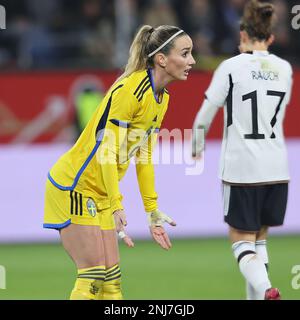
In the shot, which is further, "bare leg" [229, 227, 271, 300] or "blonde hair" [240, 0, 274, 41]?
"blonde hair" [240, 0, 274, 41]

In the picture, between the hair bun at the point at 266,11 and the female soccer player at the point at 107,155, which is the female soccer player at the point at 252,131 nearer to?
the hair bun at the point at 266,11

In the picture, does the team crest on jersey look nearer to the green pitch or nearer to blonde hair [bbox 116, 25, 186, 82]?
blonde hair [bbox 116, 25, 186, 82]

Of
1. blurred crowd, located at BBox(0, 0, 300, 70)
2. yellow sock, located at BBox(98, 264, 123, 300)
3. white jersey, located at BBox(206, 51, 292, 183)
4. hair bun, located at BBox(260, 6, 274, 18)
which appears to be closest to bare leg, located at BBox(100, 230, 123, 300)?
yellow sock, located at BBox(98, 264, 123, 300)

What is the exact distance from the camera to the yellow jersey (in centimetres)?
614

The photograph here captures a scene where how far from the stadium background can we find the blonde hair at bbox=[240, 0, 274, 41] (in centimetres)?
270

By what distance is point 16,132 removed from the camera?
45.9ft

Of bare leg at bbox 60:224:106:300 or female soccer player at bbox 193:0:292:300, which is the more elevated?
female soccer player at bbox 193:0:292:300

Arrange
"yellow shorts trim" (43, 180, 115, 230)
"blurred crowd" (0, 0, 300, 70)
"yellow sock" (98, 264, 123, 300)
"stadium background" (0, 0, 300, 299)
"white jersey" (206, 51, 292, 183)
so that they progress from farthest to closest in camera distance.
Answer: "blurred crowd" (0, 0, 300, 70) → "stadium background" (0, 0, 300, 299) → "white jersey" (206, 51, 292, 183) → "yellow sock" (98, 264, 123, 300) → "yellow shorts trim" (43, 180, 115, 230)

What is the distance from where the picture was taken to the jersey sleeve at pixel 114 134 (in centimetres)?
609

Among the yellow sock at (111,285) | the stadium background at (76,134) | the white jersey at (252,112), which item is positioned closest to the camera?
the yellow sock at (111,285)

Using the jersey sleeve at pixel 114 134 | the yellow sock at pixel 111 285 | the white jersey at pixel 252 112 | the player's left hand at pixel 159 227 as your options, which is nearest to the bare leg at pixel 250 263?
the white jersey at pixel 252 112

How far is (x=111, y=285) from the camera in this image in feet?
21.6
